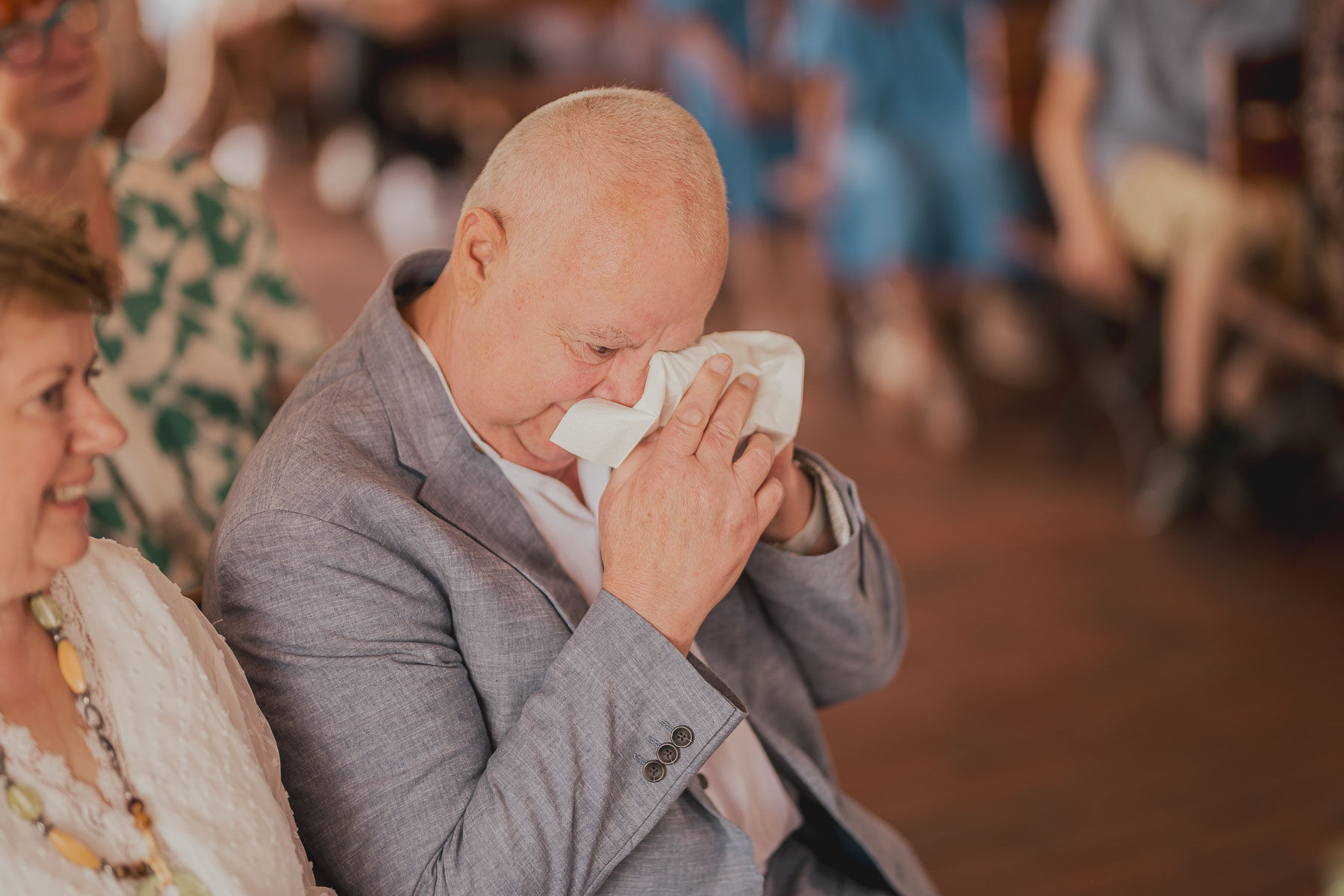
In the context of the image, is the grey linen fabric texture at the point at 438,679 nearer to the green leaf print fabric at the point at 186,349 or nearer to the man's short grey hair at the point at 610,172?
the man's short grey hair at the point at 610,172

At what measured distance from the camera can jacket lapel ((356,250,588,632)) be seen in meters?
1.11

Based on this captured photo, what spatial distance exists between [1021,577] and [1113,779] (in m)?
0.87

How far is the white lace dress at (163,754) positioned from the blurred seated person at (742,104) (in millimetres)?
4107

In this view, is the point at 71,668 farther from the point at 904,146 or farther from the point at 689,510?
the point at 904,146

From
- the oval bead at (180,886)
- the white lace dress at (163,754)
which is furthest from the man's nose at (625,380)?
the oval bead at (180,886)

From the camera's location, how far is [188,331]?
1.56m

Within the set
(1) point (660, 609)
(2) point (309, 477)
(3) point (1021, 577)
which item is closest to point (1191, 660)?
(3) point (1021, 577)

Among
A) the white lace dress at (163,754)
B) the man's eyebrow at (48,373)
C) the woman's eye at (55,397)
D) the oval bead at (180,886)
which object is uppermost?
the man's eyebrow at (48,373)

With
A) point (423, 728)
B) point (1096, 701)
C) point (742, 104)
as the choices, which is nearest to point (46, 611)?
point (423, 728)

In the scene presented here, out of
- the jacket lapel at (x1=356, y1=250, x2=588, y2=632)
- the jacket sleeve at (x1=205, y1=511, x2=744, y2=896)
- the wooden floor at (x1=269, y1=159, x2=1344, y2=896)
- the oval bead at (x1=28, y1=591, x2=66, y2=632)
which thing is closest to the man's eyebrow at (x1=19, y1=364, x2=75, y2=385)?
the oval bead at (x1=28, y1=591, x2=66, y2=632)

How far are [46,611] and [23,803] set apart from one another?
13cm

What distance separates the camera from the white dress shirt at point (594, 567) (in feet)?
3.96

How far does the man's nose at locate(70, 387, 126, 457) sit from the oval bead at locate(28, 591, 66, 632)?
0.11m

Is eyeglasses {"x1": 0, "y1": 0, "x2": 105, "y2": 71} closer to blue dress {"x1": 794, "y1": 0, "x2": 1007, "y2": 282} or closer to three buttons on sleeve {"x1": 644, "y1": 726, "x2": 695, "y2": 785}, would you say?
three buttons on sleeve {"x1": 644, "y1": 726, "x2": 695, "y2": 785}
